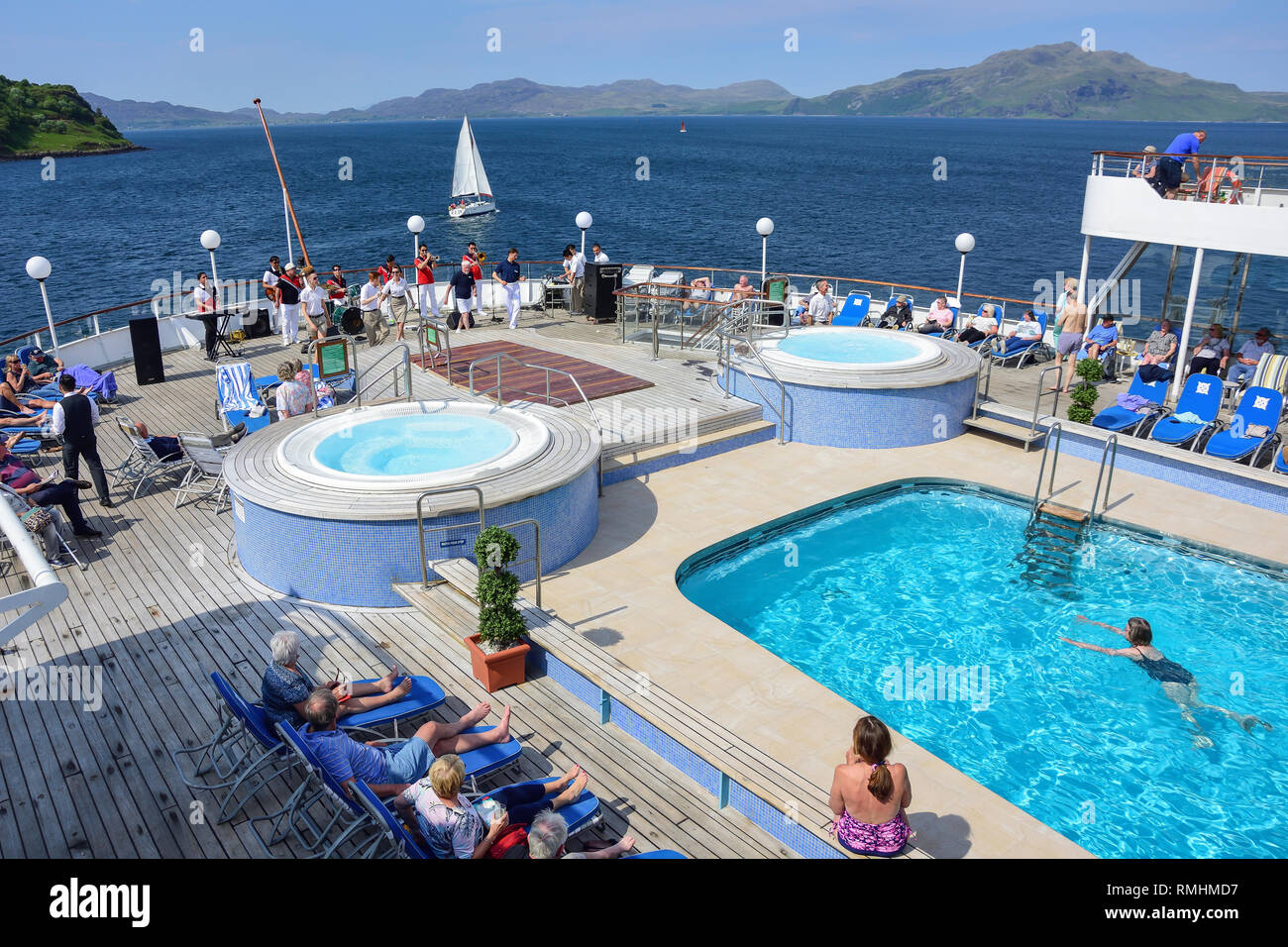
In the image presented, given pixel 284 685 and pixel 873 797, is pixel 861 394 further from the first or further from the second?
pixel 284 685

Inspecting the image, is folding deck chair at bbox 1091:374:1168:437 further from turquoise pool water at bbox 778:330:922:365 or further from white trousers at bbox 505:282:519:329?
white trousers at bbox 505:282:519:329

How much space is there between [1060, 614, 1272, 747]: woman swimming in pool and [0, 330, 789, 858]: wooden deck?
4.43 m

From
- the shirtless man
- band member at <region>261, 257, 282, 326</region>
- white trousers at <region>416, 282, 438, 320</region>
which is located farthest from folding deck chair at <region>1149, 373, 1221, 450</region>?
band member at <region>261, 257, 282, 326</region>

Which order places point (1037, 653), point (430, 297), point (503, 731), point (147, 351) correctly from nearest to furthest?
point (503, 731)
point (1037, 653)
point (147, 351)
point (430, 297)

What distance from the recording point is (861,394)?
1340cm

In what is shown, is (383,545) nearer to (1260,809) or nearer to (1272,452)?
(1260,809)

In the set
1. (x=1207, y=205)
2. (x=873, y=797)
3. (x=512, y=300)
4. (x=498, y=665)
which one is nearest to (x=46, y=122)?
(x=512, y=300)

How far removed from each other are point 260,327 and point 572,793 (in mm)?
15843

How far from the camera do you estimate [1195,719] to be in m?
7.90

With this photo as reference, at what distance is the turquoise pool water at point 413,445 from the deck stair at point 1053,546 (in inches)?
247

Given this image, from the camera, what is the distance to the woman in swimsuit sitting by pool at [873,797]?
17.6ft

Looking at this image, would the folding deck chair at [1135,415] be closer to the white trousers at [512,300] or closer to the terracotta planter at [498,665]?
the terracotta planter at [498,665]

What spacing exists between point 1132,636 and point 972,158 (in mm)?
157443

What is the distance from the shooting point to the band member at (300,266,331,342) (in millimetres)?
17125
